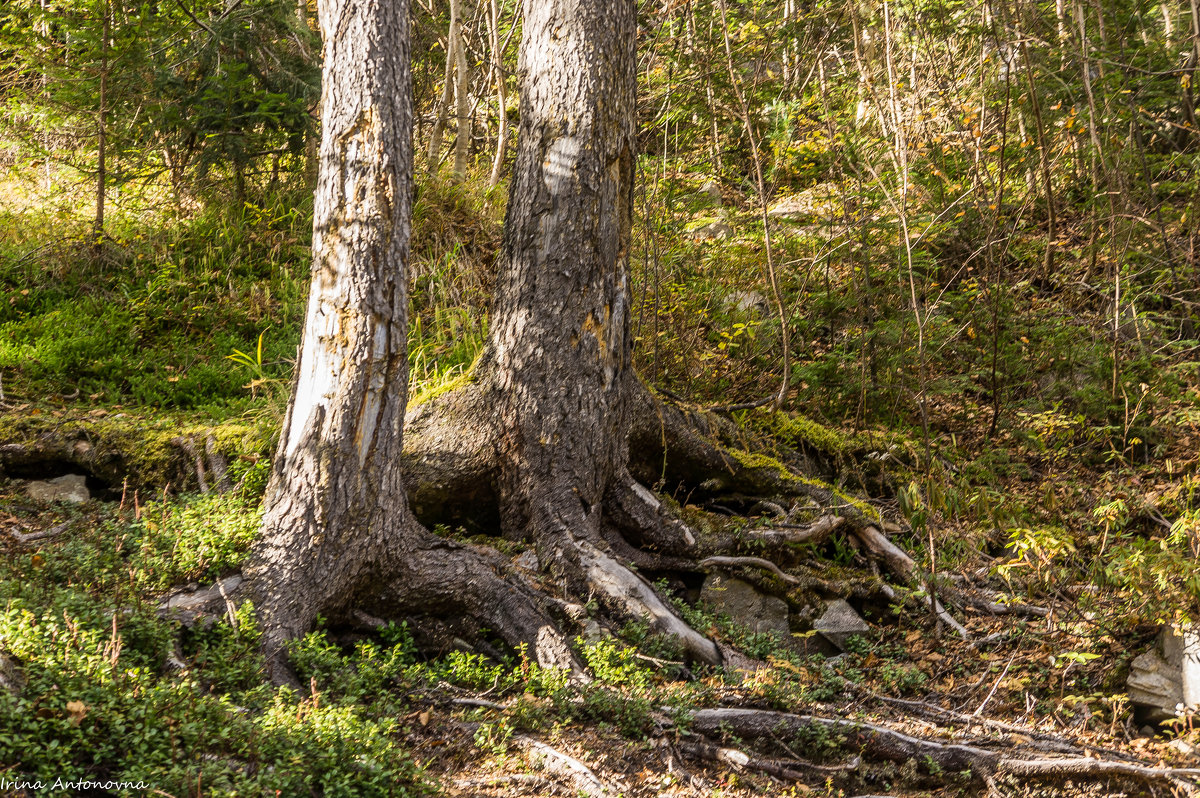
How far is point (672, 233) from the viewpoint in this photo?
26.4 feet

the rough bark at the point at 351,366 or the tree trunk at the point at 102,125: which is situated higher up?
the tree trunk at the point at 102,125

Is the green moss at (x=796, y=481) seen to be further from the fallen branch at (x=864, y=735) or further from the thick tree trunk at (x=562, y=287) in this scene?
the fallen branch at (x=864, y=735)

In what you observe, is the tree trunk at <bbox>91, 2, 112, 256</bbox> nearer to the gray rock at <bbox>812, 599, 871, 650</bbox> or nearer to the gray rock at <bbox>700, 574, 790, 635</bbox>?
the gray rock at <bbox>700, 574, 790, 635</bbox>

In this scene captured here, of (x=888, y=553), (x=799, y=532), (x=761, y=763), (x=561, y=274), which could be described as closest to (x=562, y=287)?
(x=561, y=274)

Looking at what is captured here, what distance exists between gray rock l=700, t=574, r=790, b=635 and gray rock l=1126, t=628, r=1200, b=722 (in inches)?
81.9

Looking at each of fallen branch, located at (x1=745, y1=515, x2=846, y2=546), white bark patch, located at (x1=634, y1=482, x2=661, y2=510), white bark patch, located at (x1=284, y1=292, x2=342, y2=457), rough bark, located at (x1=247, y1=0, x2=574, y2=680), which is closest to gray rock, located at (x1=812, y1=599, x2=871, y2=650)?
fallen branch, located at (x1=745, y1=515, x2=846, y2=546)

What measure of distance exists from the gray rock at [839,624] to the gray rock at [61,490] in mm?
5113

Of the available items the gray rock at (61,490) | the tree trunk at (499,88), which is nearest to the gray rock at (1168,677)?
the gray rock at (61,490)

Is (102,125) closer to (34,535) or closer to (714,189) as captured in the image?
(34,535)

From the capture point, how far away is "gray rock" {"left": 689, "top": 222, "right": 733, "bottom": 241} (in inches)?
376

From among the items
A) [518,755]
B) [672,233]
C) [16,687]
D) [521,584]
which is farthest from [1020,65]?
[16,687]

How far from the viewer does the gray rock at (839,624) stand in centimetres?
545

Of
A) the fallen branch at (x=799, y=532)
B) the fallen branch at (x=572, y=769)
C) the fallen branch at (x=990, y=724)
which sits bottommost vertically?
the fallen branch at (x=990, y=724)

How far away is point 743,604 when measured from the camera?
543 cm
